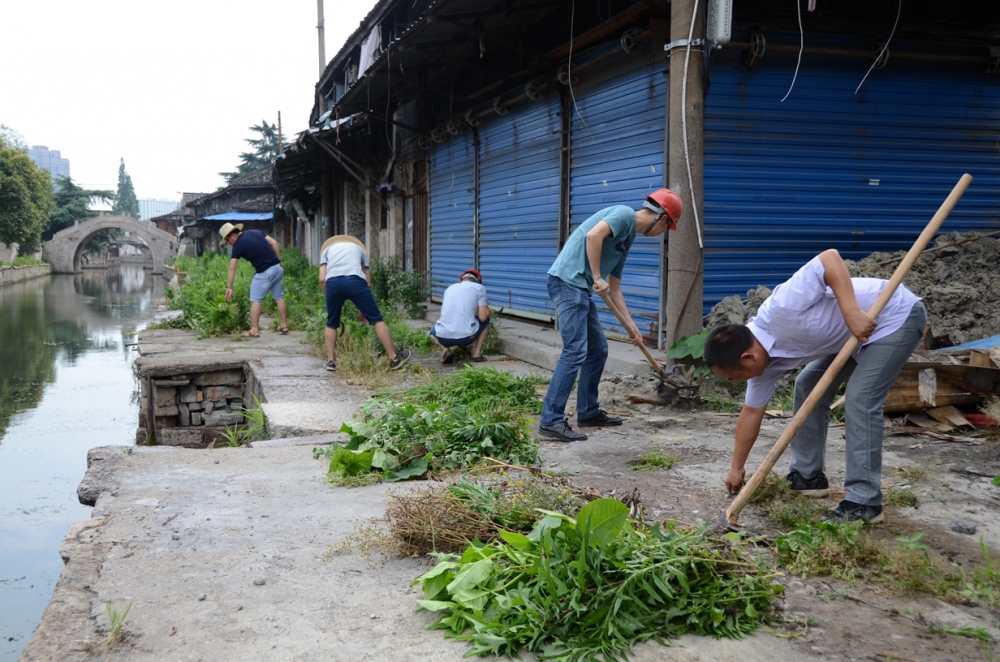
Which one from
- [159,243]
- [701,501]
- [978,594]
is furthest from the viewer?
[159,243]

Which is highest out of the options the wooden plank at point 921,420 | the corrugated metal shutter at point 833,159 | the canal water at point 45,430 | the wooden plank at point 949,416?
the corrugated metal shutter at point 833,159

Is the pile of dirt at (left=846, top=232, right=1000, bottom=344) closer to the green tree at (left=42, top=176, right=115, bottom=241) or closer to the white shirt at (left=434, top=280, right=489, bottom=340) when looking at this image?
the white shirt at (left=434, top=280, right=489, bottom=340)

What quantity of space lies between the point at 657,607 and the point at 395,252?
13.7 metres

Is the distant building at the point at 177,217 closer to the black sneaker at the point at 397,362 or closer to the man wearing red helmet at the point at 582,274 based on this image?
the black sneaker at the point at 397,362

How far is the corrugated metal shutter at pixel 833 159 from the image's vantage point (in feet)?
21.9

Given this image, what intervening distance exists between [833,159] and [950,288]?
162 centimetres

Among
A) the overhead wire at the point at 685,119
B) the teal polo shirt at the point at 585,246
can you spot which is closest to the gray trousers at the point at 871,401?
the teal polo shirt at the point at 585,246

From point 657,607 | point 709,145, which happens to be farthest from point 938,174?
point 657,607

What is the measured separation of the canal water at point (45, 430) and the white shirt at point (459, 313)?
11.2ft

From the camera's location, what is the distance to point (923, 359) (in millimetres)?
4770

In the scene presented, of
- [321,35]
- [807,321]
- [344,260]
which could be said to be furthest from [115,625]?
[321,35]

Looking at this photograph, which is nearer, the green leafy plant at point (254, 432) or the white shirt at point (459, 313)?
the green leafy plant at point (254, 432)

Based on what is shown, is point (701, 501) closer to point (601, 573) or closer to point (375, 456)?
point (601, 573)

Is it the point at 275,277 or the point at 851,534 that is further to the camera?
the point at 275,277
